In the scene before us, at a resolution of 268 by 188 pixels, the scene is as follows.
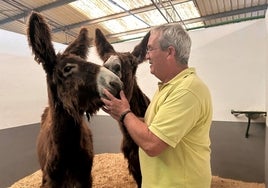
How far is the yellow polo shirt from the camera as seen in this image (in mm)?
936

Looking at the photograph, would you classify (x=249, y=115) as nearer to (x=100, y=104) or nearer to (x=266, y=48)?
(x=266, y=48)

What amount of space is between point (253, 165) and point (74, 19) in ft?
14.6

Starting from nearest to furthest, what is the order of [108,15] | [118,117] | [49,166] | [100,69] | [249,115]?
[118,117] < [100,69] < [49,166] < [249,115] < [108,15]

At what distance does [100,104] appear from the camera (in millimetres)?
1368

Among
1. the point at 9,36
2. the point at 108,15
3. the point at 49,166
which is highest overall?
the point at 108,15

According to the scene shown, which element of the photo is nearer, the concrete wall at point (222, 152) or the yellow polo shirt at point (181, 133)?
the yellow polo shirt at point (181, 133)

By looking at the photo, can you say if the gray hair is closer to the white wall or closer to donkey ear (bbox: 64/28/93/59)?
donkey ear (bbox: 64/28/93/59)

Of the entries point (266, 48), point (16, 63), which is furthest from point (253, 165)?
point (16, 63)

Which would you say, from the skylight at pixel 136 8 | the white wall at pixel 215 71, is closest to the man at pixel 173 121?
the white wall at pixel 215 71

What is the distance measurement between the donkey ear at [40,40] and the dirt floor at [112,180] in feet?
5.79

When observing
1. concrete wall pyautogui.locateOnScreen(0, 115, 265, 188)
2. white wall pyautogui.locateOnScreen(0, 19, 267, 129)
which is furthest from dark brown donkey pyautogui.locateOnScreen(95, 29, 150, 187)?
concrete wall pyautogui.locateOnScreen(0, 115, 265, 188)

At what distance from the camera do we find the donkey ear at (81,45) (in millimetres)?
1932

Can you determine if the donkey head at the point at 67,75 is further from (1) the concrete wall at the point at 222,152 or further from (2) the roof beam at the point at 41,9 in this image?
(2) the roof beam at the point at 41,9

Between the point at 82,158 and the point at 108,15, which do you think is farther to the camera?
the point at 108,15
